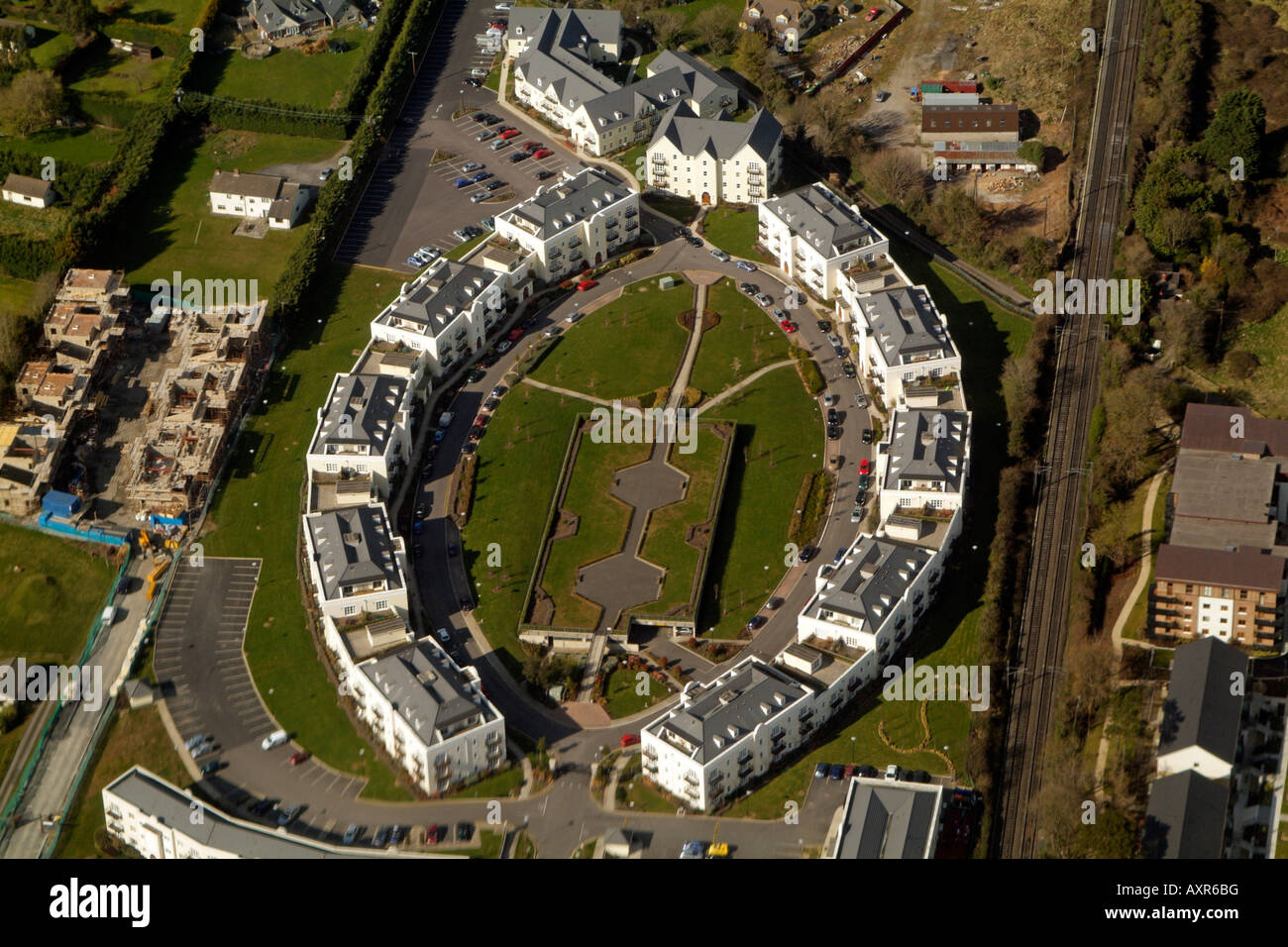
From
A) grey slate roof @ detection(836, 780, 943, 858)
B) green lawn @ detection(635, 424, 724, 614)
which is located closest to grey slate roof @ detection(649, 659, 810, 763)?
grey slate roof @ detection(836, 780, 943, 858)

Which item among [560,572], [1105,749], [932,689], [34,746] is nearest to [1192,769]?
[1105,749]

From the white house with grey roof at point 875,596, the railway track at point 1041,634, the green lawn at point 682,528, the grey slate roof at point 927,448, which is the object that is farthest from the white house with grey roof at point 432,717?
the grey slate roof at point 927,448

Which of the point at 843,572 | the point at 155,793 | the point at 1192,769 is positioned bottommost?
the point at 155,793

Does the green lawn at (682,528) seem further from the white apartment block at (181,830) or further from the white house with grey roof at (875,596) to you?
the white apartment block at (181,830)

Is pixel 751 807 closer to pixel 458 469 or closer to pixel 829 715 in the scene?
pixel 829 715

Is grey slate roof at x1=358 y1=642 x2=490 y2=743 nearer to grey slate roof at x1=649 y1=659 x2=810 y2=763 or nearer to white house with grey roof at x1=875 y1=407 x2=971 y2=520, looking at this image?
grey slate roof at x1=649 y1=659 x2=810 y2=763

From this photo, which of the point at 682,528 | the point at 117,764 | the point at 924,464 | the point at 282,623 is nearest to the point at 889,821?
the point at 924,464
